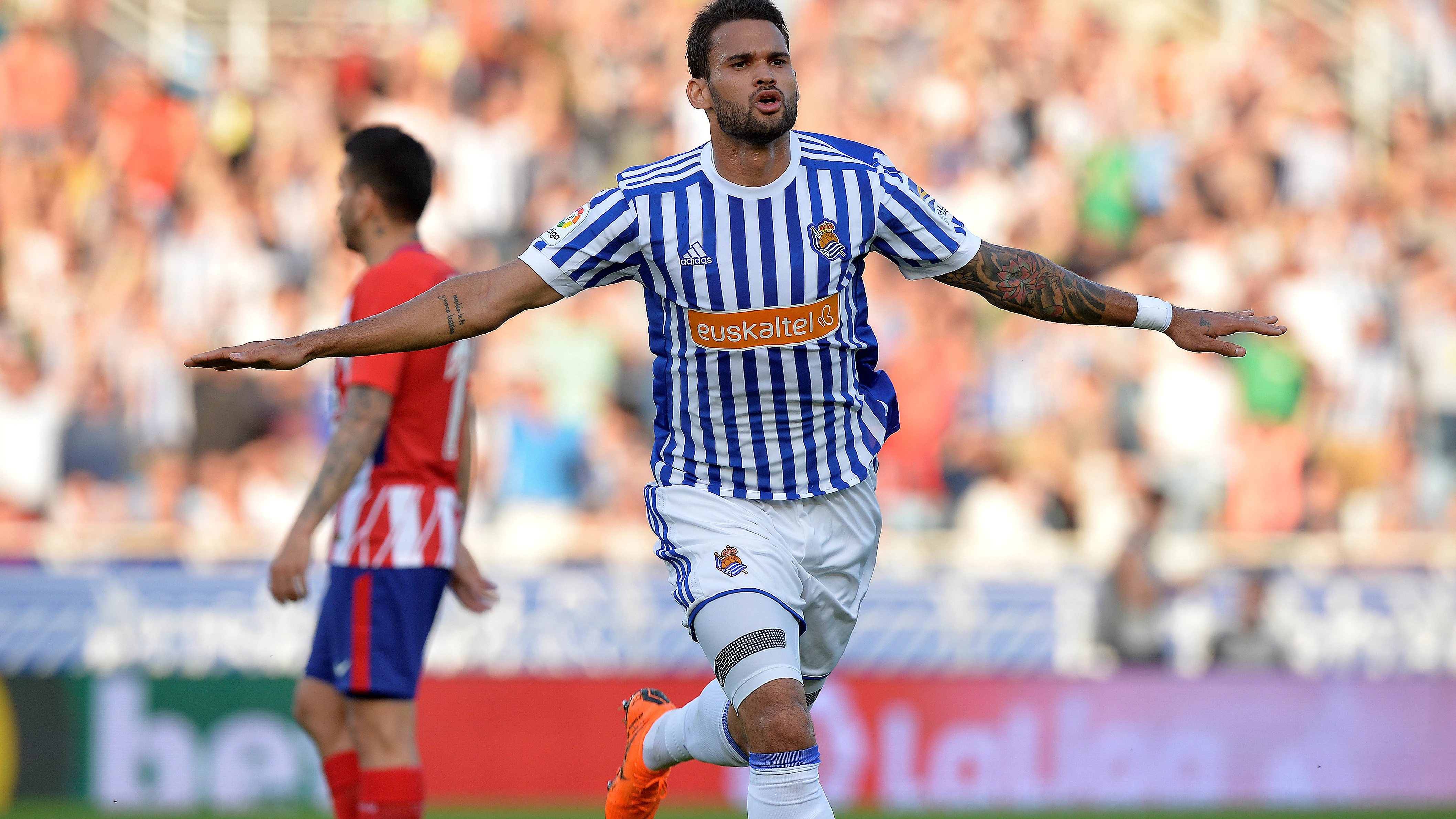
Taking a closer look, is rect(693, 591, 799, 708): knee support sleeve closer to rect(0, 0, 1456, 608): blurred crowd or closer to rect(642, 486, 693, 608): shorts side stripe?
rect(642, 486, 693, 608): shorts side stripe

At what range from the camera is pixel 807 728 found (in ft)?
13.1

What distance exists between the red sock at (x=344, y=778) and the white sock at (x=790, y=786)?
1807 mm

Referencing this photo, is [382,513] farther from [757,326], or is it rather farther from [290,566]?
[757,326]

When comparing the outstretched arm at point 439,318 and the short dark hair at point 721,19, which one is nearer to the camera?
the outstretched arm at point 439,318

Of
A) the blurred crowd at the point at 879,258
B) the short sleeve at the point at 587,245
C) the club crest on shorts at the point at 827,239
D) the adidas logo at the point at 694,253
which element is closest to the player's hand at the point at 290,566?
the short sleeve at the point at 587,245

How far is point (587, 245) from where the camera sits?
4184 millimetres

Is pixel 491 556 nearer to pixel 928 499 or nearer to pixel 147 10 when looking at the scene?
pixel 928 499

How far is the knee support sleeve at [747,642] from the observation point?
160 inches

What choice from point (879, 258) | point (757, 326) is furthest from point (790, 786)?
point (879, 258)

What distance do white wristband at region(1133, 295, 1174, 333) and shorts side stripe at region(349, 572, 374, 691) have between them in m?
2.48

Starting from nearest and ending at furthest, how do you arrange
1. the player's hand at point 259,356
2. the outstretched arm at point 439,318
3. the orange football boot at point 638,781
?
the player's hand at point 259,356, the outstretched arm at point 439,318, the orange football boot at point 638,781

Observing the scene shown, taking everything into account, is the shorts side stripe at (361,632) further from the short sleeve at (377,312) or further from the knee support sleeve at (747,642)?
the knee support sleeve at (747,642)

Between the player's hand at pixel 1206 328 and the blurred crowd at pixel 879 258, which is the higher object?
the blurred crowd at pixel 879 258

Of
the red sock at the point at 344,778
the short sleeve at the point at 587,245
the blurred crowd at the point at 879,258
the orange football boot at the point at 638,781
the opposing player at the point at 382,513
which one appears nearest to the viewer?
the short sleeve at the point at 587,245
